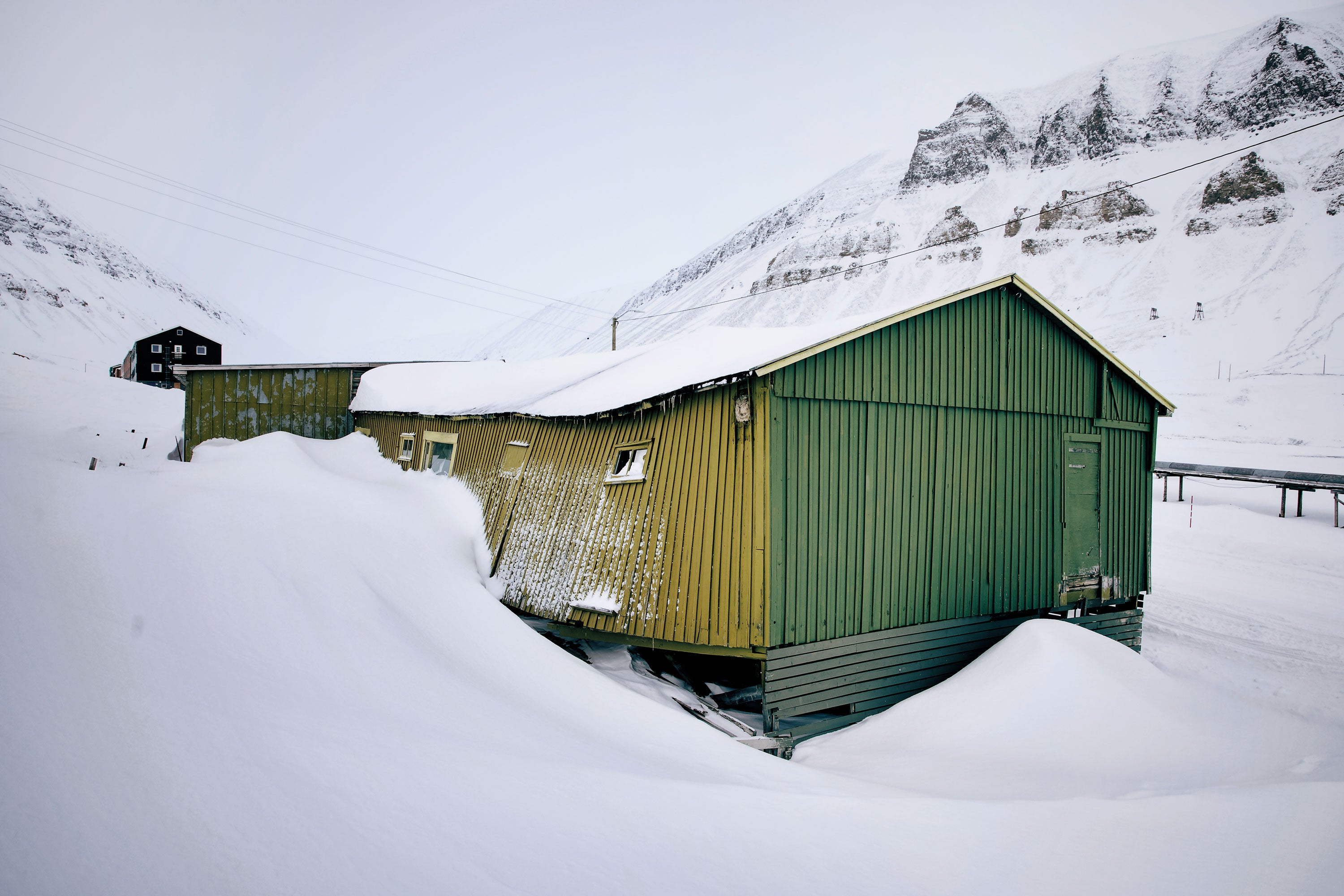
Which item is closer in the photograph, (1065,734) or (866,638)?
(1065,734)

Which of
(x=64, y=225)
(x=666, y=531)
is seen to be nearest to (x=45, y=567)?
(x=666, y=531)

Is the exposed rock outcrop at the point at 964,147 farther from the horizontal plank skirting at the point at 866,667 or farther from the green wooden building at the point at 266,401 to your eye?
the horizontal plank skirting at the point at 866,667

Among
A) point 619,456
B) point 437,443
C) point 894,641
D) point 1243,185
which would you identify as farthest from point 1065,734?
point 1243,185

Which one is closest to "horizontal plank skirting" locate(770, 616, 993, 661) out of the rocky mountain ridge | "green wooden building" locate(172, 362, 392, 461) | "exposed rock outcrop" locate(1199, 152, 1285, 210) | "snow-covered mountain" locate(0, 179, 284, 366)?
"green wooden building" locate(172, 362, 392, 461)

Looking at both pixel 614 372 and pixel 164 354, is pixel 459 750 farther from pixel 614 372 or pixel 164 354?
pixel 164 354

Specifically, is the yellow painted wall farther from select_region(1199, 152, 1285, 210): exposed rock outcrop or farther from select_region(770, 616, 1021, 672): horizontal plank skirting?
select_region(1199, 152, 1285, 210): exposed rock outcrop

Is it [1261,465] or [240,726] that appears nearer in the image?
[240,726]

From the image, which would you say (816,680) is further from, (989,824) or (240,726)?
(240,726)

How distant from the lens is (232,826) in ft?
8.87

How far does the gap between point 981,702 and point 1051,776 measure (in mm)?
1405

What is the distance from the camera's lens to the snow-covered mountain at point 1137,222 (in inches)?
2152

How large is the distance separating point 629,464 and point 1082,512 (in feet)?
23.6

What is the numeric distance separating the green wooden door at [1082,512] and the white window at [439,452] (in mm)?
10484

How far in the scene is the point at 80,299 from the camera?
367 feet
